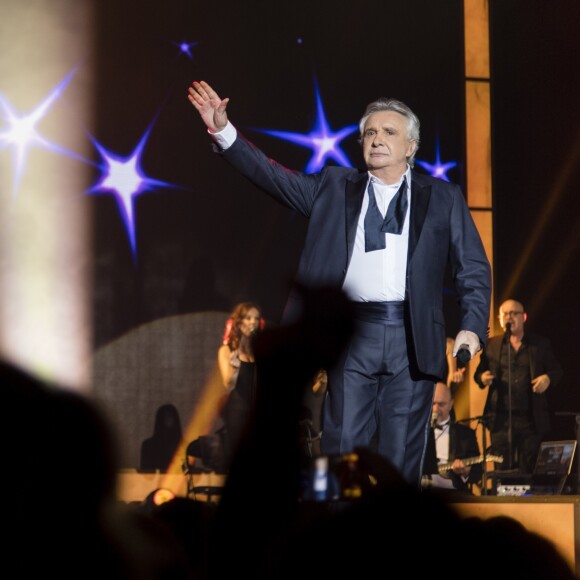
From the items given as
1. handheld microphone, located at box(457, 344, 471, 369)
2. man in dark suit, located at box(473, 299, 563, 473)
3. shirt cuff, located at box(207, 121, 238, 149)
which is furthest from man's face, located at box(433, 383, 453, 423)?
shirt cuff, located at box(207, 121, 238, 149)

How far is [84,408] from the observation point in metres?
0.80

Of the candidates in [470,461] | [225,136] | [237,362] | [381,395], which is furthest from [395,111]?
[237,362]

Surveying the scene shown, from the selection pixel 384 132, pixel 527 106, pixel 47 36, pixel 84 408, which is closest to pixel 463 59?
pixel 527 106

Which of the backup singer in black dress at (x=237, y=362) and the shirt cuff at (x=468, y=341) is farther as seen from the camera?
the backup singer in black dress at (x=237, y=362)

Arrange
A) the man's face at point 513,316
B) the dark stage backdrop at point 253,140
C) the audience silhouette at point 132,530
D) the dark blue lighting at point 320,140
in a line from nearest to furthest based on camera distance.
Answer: the audience silhouette at point 132,530 < the man's face at point 513,316 < the dark stage backdrop at point 253,140 < the dark blue lighting at point 320,140

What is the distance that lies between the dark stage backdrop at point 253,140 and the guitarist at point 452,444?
1.29 metres

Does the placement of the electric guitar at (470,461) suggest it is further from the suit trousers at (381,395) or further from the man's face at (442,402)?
the suit trousers at (381,395)

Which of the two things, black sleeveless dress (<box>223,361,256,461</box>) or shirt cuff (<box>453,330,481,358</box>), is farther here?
black sleeveless dress (<box>223,361,256,461</box>)

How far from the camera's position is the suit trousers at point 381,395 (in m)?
2.77

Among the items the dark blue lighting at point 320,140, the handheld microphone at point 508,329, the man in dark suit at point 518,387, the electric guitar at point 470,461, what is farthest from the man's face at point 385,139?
the dark blue lighting at point 320,140

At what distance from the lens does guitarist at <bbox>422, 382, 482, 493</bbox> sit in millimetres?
6281

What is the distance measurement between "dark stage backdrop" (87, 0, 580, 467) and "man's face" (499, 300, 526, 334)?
770 mm

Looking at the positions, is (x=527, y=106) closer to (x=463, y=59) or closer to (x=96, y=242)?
(x=463, y=59)

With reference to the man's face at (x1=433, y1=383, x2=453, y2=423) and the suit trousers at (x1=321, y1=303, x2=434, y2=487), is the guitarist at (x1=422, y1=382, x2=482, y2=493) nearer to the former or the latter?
the man's face at (x1=433, y1=383, x2=453, y2=423)
